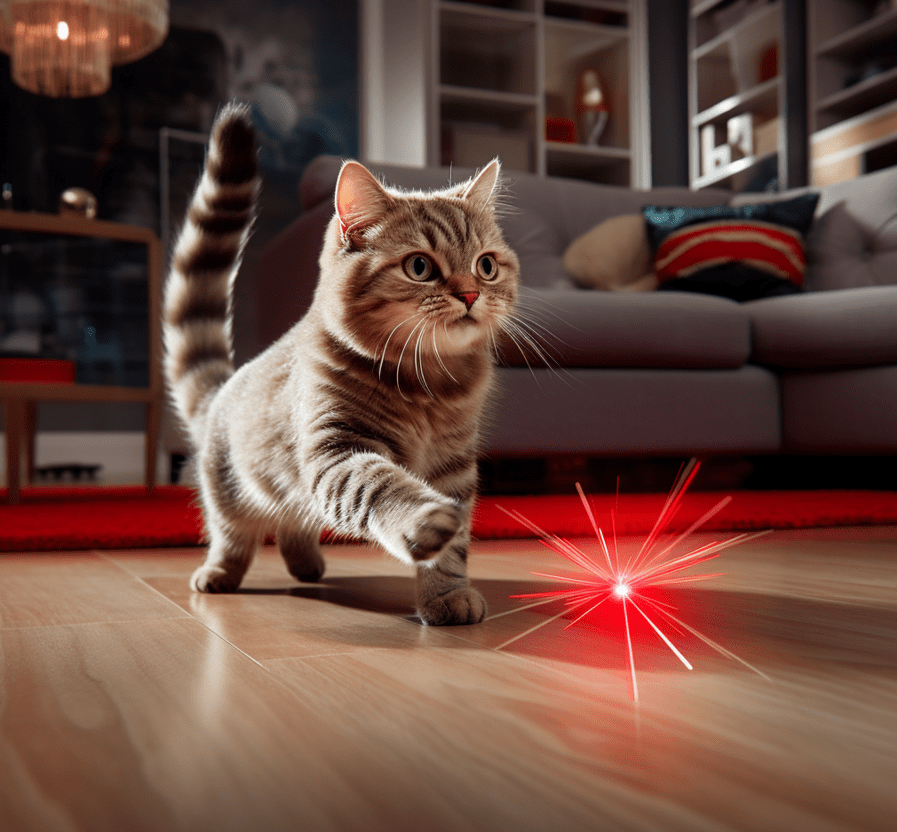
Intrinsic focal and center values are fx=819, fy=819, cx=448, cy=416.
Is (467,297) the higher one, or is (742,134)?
(742,134)

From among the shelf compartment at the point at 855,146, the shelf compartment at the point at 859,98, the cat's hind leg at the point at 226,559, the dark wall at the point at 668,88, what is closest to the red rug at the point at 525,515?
the cat's hind leg at the point at 226,559

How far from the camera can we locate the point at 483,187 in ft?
3.46

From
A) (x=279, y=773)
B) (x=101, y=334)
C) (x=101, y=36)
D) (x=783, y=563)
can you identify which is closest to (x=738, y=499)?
(x=783, y=563)

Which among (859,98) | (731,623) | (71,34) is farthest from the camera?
(859,98)

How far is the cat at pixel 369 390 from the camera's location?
0.84 metres

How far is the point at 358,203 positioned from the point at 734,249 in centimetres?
206

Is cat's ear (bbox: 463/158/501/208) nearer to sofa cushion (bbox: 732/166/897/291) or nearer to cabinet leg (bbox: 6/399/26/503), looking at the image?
cabinet leg (bbox: 6/399/26/503)

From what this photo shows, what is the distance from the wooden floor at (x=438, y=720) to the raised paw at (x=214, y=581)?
89 mm

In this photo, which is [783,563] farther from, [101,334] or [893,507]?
[101,334]

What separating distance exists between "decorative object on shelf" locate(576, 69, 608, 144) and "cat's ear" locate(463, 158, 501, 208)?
4.36m

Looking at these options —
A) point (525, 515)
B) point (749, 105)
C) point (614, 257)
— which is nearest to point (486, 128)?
point (749, 105)

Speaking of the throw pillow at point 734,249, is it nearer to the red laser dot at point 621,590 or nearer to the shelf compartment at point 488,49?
the red laser dot at point 621,590

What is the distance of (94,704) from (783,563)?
0.97 metres

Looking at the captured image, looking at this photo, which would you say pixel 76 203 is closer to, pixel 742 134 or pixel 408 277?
pixel 408 277
